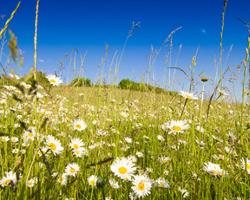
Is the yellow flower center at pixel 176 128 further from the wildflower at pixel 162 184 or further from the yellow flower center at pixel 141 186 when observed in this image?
the yellow flower center at pixel 141 186

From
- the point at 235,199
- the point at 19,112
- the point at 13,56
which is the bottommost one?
the point at 235,199

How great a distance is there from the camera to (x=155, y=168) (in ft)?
6.06

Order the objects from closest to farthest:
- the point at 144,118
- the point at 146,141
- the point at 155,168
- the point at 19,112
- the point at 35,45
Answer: the point at 35,45 < the point at 155,168 < the point at 146,141 < the point at 19,112 < the point at 144,118

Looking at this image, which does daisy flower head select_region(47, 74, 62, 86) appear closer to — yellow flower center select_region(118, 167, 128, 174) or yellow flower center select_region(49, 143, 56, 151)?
yellow flower center select_region(49, 143, 56, 151)

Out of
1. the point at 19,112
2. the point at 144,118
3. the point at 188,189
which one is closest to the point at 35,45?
the point at 188,189

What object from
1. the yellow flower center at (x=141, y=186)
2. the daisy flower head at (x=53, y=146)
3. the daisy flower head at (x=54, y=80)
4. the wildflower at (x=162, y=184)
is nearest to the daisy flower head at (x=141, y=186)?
the yellow flower center at (x=141, y=186)

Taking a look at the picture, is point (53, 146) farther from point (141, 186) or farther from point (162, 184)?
point (162, 184)

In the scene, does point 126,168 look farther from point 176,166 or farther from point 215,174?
point 176,166

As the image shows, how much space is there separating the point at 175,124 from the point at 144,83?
3.24 metres

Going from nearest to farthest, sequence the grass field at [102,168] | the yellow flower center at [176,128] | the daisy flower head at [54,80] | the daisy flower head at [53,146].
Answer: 1. the grass field at [102,168]
2. the daisy flower head at [54,80]
3. the daisy flower head at [53,146]
4. the yellow flower center at [176,128]

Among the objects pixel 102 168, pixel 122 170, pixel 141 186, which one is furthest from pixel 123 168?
pixel 102 168

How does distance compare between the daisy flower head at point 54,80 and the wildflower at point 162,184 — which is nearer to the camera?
the daisy flower head at point 54,80

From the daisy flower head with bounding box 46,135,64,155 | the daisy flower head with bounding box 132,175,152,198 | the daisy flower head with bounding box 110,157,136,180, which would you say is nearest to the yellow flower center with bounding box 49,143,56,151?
the daisy flower head with bounding box 46,135,64,155

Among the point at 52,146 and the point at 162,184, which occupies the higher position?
the point at 52,146
